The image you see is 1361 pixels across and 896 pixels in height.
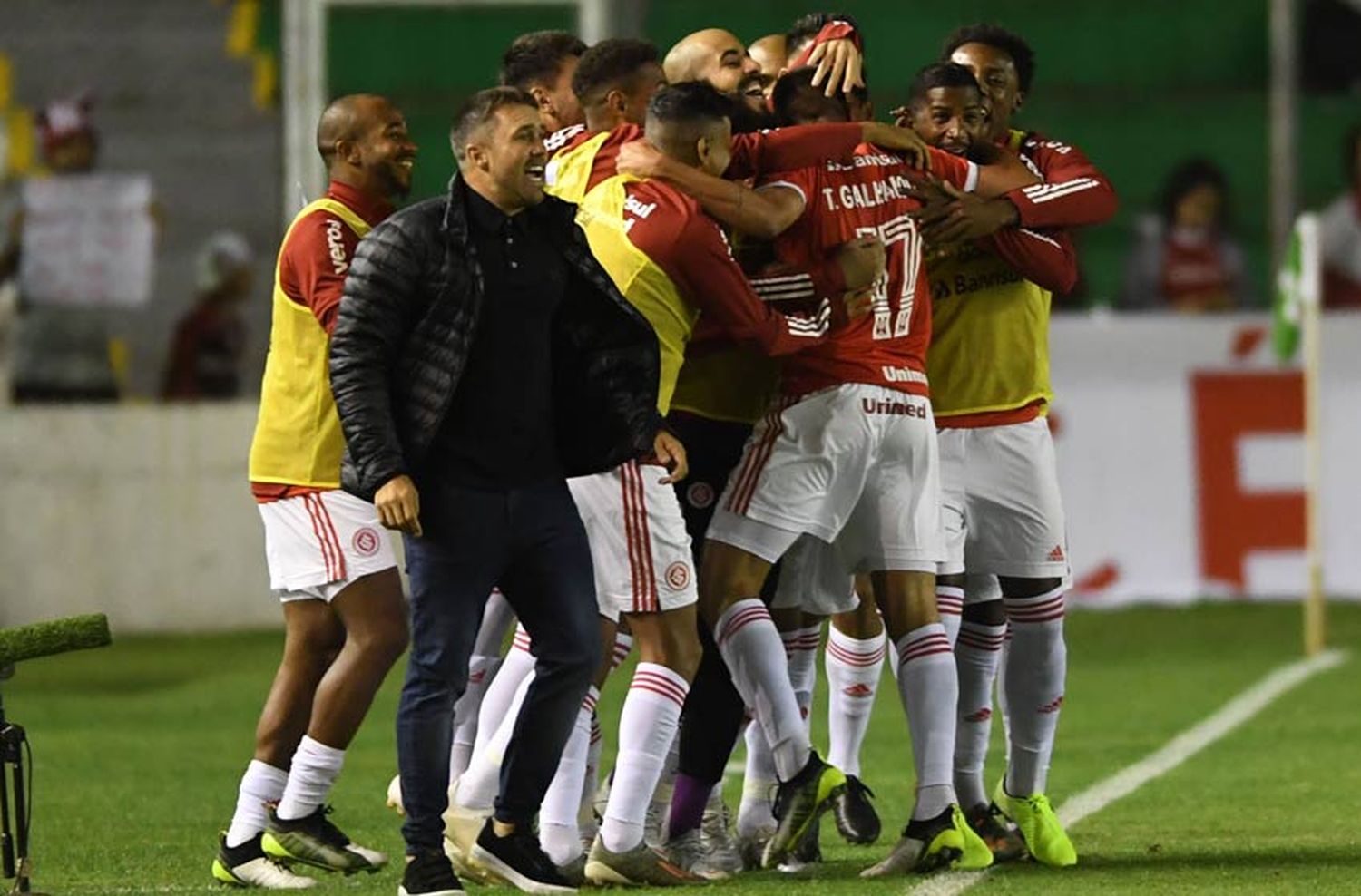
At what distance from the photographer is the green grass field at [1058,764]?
8.12 meters

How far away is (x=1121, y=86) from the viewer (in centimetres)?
1802

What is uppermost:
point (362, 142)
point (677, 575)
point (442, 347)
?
point (362, 142)

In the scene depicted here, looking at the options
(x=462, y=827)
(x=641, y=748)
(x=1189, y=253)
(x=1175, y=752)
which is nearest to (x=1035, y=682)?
(x=641, y=748)

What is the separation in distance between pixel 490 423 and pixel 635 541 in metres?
0.67

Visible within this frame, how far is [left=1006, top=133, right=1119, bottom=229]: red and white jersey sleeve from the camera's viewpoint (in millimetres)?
8469

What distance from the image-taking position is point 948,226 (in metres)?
8.31

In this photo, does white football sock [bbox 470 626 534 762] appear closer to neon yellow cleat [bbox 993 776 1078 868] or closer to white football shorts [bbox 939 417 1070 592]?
white football shorts [bbox 939 417 1070 592]

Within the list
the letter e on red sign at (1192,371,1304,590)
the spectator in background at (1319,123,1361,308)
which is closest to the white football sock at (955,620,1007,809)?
the letter e on red sign at (1192,371,1304,590)

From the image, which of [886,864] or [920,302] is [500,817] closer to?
[886,864]

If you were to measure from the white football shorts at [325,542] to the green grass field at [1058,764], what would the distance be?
79 centimetres

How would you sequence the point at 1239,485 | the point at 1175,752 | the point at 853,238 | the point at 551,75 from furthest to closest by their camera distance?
the point at 1239,485, the point at 1175,752, the point at 551,75, the point at 853,238

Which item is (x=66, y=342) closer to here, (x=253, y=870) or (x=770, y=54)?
(x=770, y=54)

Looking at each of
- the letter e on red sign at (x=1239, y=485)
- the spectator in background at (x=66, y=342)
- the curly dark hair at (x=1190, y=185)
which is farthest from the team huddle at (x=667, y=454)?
the curly dark hair at (x=1190, y=185)

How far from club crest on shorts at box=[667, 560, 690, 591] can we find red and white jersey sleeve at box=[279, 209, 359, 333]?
1.07 metres
